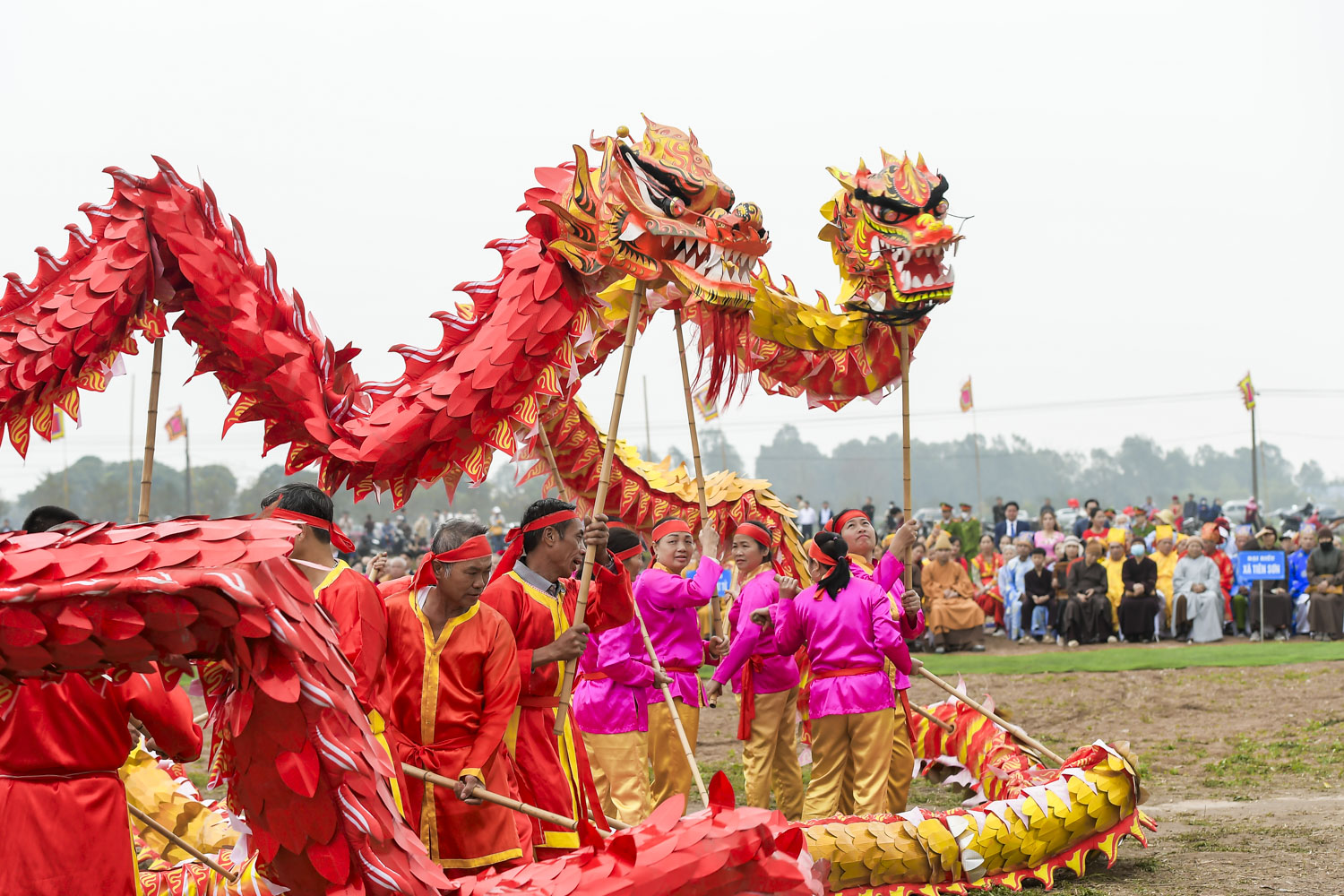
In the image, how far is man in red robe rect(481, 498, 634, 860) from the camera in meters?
4.91

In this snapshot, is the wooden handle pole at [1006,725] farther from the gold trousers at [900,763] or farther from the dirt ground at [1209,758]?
the dirt ground at [1209,758]

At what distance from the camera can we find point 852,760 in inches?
269

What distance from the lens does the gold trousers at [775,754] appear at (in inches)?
292

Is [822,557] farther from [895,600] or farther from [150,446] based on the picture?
[150,446]

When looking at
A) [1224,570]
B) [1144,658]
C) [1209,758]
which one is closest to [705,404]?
[1209,758]

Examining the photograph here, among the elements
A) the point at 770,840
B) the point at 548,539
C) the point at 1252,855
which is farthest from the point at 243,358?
the point at 1252,855

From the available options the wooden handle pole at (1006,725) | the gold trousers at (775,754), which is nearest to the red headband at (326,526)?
the wooden handle pole at (1006,725)

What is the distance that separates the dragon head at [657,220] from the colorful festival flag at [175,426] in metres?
28.2

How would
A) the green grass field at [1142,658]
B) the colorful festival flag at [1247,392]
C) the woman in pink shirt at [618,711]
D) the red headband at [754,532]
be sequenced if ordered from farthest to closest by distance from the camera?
the colorful festival flag at [1247,392] → the green grass field at [1142,658] → the red headband at [754,532] → the woman in pink shirt at [618,711]

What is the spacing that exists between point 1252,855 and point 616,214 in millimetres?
4330

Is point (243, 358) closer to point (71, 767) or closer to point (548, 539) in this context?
point (548, 539)

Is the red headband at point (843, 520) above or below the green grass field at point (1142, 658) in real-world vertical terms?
above

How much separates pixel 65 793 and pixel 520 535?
2344 mm

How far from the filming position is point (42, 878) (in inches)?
125
